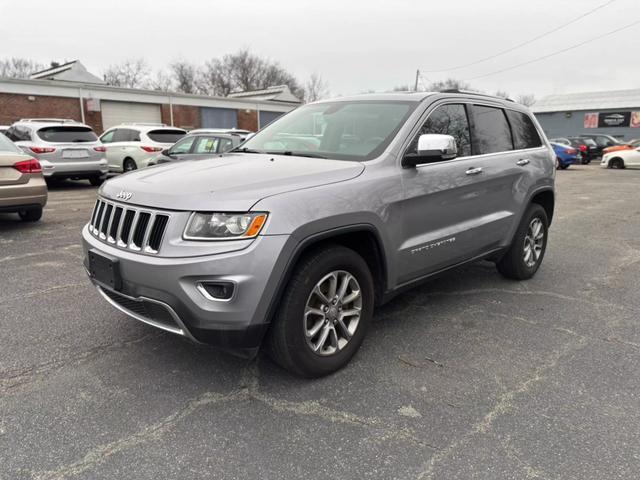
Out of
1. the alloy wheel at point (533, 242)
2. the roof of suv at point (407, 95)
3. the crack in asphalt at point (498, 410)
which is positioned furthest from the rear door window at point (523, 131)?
the crack in asphalt at point (498, 410)

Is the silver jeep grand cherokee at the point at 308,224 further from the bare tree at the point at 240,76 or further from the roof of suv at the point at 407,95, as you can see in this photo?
the bare tree at the point at 240,76

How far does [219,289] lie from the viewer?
2.61 m

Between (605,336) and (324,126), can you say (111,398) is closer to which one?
(324,126)

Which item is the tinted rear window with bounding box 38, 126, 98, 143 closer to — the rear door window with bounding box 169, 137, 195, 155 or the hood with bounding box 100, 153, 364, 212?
the rear door window with bounding box 169, 137, 195, 155

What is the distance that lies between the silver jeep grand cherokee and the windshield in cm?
2

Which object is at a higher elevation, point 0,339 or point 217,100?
point 217,100

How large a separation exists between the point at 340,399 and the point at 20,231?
630 cm

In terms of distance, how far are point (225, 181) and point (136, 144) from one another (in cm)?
1261

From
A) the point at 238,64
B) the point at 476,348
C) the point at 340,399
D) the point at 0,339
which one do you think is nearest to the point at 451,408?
the point at 340,399

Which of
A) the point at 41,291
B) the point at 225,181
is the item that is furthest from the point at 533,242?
the point at 41,291

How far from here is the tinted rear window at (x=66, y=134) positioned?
1184 centimetres

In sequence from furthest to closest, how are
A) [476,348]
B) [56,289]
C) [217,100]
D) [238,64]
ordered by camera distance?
[238,64] → [217,100] → [56,289] → [476,348]

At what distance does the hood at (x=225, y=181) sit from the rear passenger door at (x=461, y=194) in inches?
24.5

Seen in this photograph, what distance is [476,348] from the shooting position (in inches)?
140
